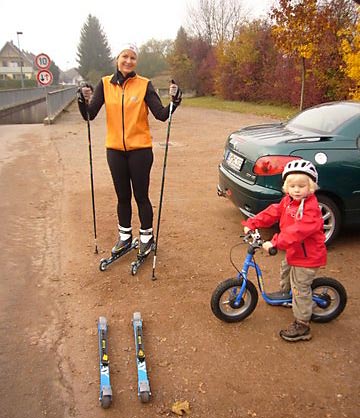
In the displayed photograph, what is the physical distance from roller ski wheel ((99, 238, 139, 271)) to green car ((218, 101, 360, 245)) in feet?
4.42

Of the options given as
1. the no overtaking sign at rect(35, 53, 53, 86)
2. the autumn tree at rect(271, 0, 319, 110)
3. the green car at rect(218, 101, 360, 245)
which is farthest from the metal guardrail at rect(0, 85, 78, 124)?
the green car at rect(218, 101, 360, 245)

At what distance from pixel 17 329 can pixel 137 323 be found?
102cm

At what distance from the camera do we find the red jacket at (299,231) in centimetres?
298

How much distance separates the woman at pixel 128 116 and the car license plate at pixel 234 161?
3.88ft

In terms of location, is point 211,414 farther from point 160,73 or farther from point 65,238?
point 160,73

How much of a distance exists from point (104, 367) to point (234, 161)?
10.2 ft

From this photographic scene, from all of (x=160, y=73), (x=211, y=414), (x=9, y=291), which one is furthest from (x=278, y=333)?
(x=160, y=73)

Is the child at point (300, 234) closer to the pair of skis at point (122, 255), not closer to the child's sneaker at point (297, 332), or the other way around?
the child's sneaker at point (297, 332)

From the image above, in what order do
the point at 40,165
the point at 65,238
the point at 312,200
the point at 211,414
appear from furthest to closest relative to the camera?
the point at 40,165, the point at 65,238, the point at 312,200, the point at 211,414

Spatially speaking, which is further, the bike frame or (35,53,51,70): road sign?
(35,53,51,70): road sign

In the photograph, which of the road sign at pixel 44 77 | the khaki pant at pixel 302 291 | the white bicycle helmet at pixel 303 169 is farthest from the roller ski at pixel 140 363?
the road sign at pixel 44 77

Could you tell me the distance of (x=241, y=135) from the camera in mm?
5340

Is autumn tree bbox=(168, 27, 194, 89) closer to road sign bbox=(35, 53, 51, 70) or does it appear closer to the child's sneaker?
road sign bbox=(35, 53, 51, 70)

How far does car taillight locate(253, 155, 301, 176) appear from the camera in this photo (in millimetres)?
4469
